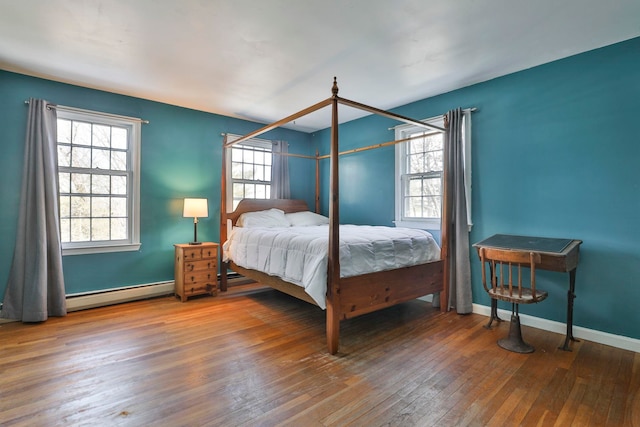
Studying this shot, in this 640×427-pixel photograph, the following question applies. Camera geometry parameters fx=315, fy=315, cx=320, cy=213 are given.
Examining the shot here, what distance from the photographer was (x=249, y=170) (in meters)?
5.04

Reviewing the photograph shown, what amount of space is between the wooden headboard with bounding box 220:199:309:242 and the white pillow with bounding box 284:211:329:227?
9.4 inches

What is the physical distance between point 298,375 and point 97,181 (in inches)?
134

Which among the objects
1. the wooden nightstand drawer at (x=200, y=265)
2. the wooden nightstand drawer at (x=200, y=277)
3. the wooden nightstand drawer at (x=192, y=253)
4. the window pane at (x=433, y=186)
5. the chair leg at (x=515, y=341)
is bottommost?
the chair leg at (x=515, y=341)

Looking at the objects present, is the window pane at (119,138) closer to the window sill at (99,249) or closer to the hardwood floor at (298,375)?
the window sill at (99,249)

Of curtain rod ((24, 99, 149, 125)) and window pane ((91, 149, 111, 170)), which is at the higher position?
curtain rod ((24, 99, 149, 125))

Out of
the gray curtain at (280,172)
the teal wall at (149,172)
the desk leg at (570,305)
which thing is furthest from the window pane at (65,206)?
the desk leg at (570,305)

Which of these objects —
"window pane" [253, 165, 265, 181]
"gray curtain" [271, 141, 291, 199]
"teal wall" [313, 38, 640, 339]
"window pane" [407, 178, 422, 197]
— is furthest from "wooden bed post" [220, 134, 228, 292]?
"teal wall" [313, 38, 640, 339]

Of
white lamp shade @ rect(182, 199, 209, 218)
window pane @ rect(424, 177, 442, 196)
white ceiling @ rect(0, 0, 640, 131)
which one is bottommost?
white lamp shade @ rect(182, 199, 209, 218)

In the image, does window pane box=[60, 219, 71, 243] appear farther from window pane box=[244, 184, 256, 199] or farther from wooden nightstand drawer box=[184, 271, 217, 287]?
window pane box=[244, 184, 256, 199]

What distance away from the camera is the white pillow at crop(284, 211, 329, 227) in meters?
4.71

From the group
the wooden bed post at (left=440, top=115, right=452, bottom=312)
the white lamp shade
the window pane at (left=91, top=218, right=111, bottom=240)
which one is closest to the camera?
the wooden bed post at (left=440, top=115, right=452, bottom=312)

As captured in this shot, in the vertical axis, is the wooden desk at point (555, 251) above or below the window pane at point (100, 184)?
below

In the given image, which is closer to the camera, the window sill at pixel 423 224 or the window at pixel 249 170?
the window sill at pixel 423 224

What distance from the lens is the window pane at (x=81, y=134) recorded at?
3678 millimetres
